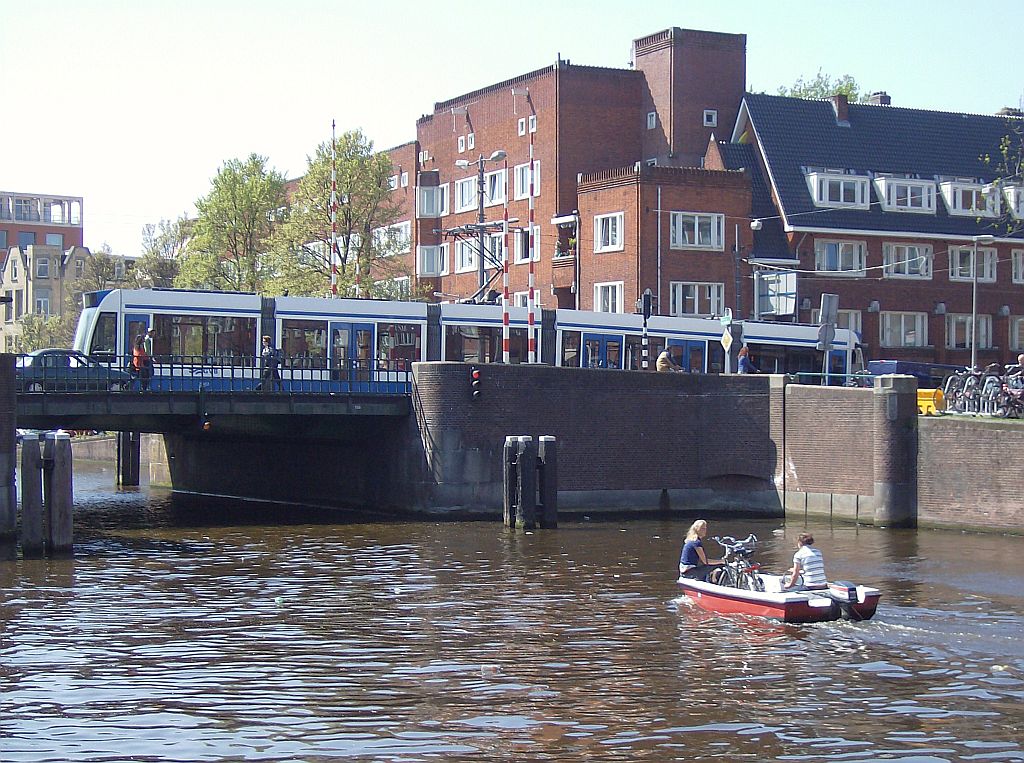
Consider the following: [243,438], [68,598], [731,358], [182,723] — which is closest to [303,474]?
[243,438]

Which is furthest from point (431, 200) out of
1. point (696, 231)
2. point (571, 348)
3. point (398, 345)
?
point (398, 345)

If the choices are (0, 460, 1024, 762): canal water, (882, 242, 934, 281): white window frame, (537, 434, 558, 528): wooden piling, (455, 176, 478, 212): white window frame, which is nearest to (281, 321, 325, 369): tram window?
(537, 434, 558, 528): wooden piling

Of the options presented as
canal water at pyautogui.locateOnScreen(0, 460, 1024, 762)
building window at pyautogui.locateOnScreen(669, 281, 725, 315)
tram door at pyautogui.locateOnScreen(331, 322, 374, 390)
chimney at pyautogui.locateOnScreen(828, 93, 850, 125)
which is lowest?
canal water at pyautogui.locateOnScreen(0, 460, 1024, 762)

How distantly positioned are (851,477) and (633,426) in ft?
22.8

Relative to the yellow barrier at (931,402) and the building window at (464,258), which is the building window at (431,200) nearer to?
the building window at (464,258)

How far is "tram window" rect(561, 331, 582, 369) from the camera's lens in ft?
158

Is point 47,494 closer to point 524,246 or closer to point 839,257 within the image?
point 524,246

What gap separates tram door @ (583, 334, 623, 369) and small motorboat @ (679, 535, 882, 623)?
22.2 meters

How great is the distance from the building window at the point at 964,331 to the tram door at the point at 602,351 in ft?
80.8

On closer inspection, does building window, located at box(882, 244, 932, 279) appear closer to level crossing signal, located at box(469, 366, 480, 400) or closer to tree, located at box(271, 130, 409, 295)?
tree, located at box(271, 130, 409, 295)

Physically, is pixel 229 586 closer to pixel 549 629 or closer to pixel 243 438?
pixel 549 629

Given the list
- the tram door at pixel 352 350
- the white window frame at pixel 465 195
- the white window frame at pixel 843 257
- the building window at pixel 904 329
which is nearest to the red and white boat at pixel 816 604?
the tram door at pixel 352 350

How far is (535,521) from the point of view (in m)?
39.8

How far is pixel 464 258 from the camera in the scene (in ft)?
249
